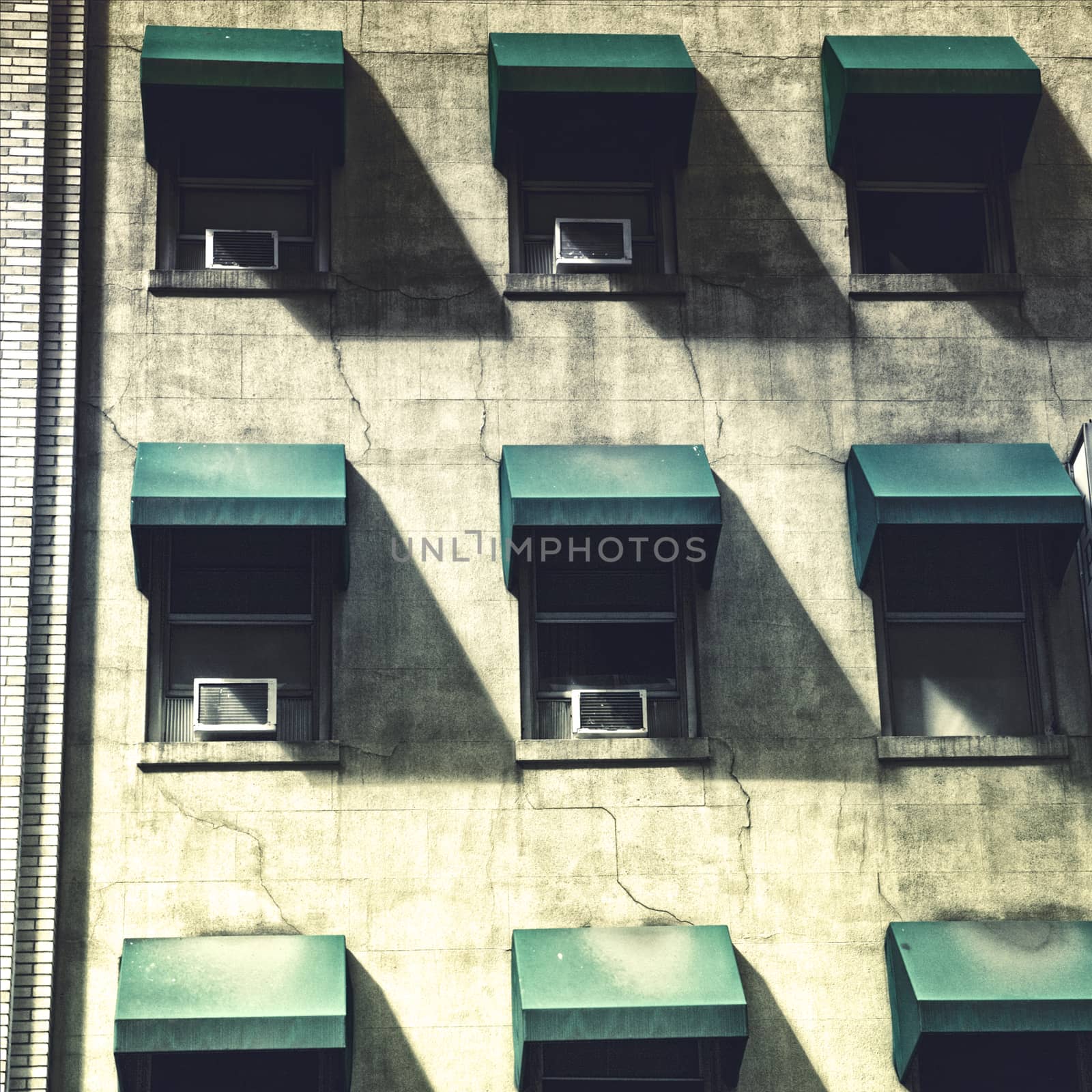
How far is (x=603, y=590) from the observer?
35.7 ft

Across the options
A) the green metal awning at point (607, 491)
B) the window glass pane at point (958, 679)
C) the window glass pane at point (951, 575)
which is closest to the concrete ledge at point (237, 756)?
the green metal awning at point (607, 491)

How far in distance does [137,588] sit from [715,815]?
4.46 meters

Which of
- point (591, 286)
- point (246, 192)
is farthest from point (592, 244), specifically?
point (246, 192)

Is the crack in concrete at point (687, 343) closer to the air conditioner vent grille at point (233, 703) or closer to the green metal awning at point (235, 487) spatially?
the green metal awning at point (235, 487)

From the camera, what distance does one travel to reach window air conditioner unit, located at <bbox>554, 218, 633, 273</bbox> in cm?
1124

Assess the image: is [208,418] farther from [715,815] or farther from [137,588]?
[715,815]

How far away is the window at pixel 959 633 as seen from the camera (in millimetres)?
10781


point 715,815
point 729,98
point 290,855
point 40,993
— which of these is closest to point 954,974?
point 715,815

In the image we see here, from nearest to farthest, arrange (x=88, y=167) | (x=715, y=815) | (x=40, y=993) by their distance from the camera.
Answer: (x=40, y=993), (x=715, y=815), (x=88, y=167)

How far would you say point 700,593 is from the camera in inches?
422

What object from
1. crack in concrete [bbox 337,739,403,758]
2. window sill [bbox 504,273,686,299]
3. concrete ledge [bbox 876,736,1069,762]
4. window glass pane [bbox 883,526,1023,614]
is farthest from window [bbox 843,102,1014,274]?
crack in concrete [bbox 337,739,403,758]

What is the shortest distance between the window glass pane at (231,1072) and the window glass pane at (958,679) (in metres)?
4.99

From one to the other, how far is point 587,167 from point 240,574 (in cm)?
431

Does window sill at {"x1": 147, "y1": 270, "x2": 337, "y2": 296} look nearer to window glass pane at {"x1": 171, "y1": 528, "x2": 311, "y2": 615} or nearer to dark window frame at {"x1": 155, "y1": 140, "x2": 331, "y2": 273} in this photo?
dark window frame at {"x1": 155, "y1": 140, "x2": 331, "y2": 273}
